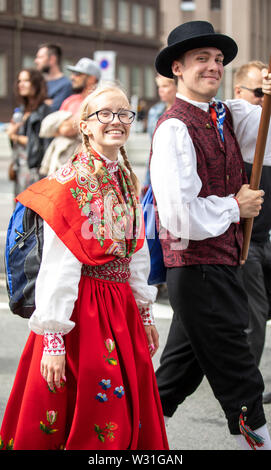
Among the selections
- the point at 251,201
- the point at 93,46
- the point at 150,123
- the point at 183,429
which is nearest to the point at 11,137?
the point at 150,123

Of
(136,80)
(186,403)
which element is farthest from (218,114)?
(136,80)

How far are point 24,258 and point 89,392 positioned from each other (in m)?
0.61

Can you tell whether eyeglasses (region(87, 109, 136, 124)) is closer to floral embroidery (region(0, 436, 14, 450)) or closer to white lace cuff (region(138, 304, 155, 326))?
white lace cuff (region(138, 304, 155, 326))

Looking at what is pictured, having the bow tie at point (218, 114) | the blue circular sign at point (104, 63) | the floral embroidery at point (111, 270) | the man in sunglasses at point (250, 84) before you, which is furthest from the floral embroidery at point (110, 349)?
the blue circular sign at point (104, 63)

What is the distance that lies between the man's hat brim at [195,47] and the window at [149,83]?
5947 cm

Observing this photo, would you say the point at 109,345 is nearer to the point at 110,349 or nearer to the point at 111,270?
the point at 110,349

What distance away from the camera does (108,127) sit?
126 inches

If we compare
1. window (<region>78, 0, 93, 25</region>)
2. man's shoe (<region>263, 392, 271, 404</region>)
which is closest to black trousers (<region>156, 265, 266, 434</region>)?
man's shoe (<region>263, 392, 271, 404</region>)

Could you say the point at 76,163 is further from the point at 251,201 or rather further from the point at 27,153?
the point at 27,153

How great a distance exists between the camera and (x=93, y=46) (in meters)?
57.2

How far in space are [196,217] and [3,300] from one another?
172 inches

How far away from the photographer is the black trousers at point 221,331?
11.7 ft

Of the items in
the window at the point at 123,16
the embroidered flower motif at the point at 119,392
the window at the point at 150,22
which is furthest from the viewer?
the window at the point at 150,22

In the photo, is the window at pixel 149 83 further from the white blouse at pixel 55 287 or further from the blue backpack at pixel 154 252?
the white blouse at pixel 55 287
